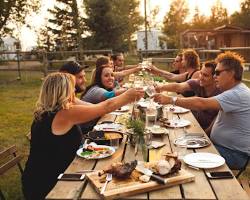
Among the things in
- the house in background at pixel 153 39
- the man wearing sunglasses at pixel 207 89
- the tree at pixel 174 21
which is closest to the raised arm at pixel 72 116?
the man wearing sunglasses at pixel 207 89

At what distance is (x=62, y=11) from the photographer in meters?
29.4

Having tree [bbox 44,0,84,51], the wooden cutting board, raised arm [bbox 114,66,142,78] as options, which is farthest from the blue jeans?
tree [bbox 44,0,84,51]

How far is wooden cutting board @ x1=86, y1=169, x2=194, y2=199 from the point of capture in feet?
6.53

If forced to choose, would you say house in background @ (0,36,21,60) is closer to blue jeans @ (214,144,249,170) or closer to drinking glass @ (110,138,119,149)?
blue jeans @ (214,144,249,170)

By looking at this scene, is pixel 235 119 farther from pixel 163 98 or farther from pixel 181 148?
pixel 181 148

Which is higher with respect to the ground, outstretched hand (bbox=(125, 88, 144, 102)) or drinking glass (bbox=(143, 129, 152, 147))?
outstretched hand (bbox=(125, 88, 144, 102))

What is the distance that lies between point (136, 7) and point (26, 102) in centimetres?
3016

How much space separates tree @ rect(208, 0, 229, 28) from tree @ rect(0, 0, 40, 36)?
985 inches

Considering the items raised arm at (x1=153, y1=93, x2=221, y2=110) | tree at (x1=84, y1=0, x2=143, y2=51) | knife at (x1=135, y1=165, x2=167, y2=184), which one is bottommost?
knife at (x1=135, y1=165, x2=167, y2=184)

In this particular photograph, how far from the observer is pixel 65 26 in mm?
29938

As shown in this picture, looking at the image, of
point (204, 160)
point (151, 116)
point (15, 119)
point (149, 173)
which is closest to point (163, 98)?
point (151, 116)

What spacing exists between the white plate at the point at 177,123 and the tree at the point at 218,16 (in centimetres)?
3878

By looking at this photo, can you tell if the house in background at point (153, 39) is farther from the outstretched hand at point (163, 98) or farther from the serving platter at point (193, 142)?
the serving platter at point (193, 142)

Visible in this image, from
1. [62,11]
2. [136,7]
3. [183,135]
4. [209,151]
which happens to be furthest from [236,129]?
[136,7]
